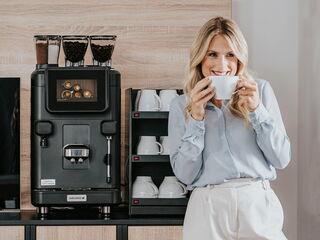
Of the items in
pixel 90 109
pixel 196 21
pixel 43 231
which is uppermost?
pixel 196 21

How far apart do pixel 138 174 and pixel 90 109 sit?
18.7 inches

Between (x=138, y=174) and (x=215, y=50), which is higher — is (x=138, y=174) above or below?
below

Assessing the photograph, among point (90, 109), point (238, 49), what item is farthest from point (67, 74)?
point (238, 49)

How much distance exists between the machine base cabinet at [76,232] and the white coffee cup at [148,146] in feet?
1.15

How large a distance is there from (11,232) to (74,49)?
84 centimetres

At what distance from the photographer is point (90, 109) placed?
9.71ft

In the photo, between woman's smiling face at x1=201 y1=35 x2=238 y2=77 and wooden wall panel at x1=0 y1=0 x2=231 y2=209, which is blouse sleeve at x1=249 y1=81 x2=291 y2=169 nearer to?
woman's smiling face at x1=201 y1=35 x2=238 y2=77

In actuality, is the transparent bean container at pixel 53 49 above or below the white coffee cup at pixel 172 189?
above

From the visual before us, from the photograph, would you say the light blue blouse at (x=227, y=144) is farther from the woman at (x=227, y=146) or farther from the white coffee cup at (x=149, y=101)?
the white coffee cup at (x=149, y=101)

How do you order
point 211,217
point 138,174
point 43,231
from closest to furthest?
1. point 211,217
2. point 43,231
3. point 138,174

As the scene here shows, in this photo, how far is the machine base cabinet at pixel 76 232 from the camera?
9.59 feet

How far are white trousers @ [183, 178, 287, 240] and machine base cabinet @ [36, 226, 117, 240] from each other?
617 mm

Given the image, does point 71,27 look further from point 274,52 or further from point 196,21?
point 274,52

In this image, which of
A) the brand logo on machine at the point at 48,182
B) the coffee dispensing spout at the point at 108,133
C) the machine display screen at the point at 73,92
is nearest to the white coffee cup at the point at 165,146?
the coffee dispensing spout at the point at 108,133
